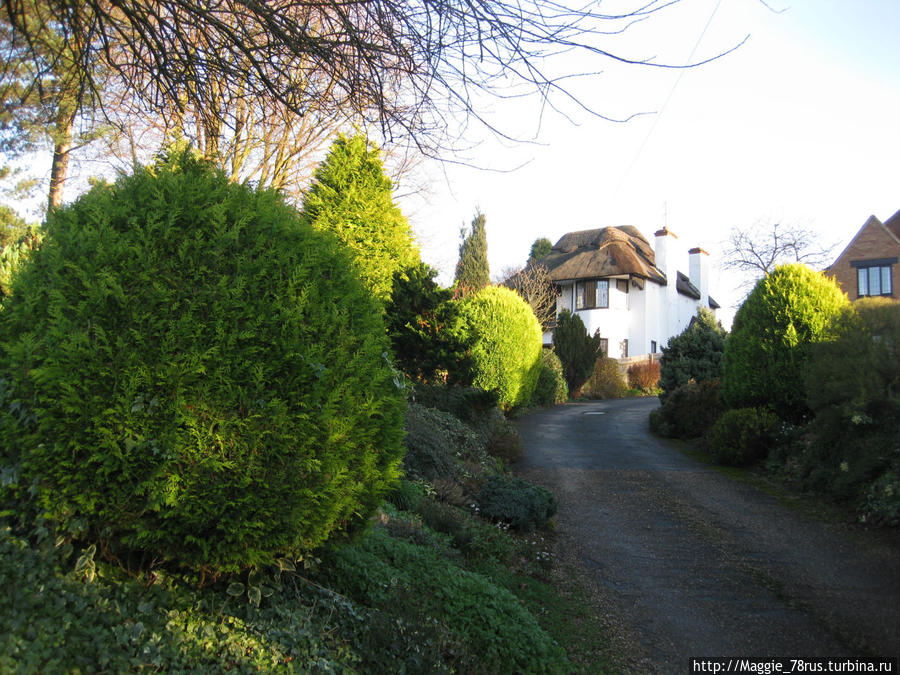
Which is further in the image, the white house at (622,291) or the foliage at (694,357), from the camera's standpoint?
the white house at (622,291)

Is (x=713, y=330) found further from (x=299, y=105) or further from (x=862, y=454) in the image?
(x=299, y=105)

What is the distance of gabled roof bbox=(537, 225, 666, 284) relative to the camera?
107 feet

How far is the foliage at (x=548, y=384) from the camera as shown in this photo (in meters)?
20.7

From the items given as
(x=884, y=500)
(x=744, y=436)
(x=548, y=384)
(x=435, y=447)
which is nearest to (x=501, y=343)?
(x=548, y=384)

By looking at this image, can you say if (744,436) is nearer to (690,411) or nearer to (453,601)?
(690,411)

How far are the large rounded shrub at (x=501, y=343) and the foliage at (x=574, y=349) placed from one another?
8.02 meters

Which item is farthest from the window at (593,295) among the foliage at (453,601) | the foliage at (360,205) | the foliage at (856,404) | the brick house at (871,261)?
the foliage at (453,601)

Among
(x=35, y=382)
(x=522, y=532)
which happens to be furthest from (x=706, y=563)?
(x=35, y=382)

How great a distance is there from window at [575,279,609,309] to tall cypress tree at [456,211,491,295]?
5.20m

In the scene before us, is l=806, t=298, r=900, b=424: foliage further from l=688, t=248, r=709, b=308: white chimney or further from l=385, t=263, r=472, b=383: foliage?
l=688, t=248, r=709, b=308: white chimney

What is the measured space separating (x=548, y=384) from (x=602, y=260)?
1455 cm

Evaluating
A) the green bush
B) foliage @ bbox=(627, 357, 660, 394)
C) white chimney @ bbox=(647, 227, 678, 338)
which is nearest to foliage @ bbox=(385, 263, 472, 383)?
A: the green bush

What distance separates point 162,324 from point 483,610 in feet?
7.68

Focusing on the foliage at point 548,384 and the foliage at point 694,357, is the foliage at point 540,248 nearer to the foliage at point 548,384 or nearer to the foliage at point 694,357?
the foliage at point 548,384
